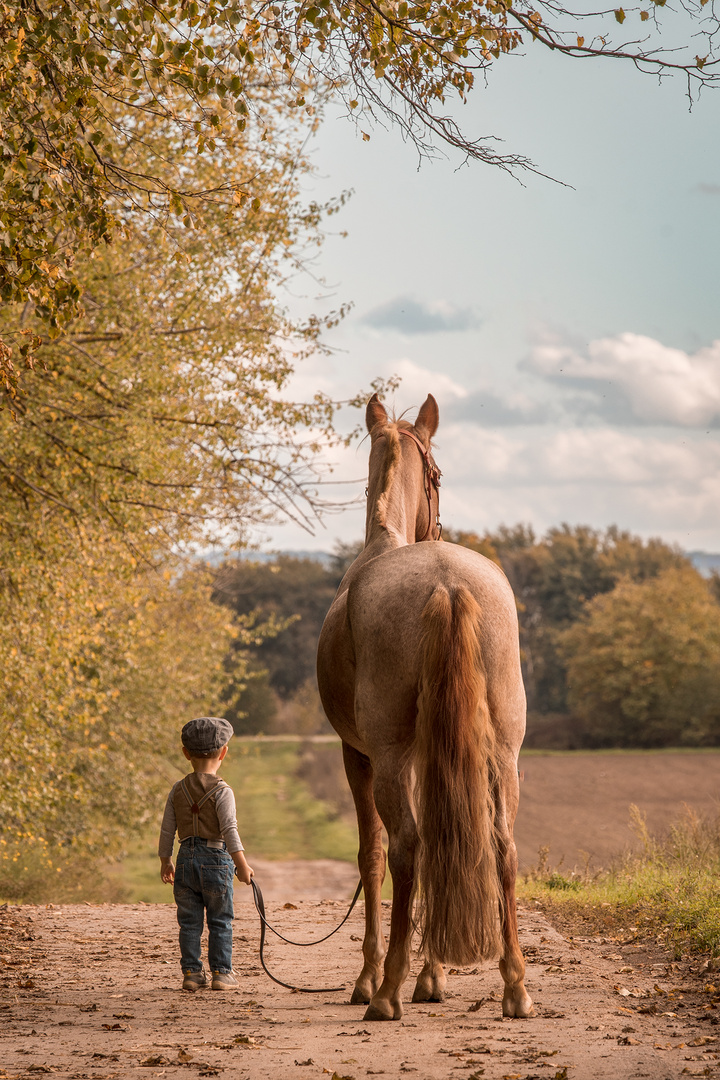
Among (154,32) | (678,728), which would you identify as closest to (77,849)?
(154,32)

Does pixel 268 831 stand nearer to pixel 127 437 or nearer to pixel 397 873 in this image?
pixel 127 437

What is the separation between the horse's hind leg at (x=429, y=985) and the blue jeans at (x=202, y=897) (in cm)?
113

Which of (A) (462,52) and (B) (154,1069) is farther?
(A) (462,52)

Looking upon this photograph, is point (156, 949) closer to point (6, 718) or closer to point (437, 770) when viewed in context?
point (437, 770)

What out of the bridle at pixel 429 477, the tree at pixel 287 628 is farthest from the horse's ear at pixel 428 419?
the tree at pixel 287 628

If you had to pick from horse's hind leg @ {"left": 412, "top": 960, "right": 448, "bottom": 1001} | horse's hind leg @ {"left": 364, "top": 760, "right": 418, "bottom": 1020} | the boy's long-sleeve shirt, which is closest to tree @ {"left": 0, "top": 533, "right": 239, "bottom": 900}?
the boy's long-sleeve shirt

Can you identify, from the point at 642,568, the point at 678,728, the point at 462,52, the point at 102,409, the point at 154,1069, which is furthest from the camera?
the point at 642,568

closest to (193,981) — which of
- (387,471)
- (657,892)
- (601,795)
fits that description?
(387,471)

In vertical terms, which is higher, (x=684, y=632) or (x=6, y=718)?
(x=684, y=632)

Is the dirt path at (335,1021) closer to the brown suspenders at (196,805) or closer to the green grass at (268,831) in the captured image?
the brown suspenders at (196,805)

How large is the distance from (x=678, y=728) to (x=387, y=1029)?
150ft

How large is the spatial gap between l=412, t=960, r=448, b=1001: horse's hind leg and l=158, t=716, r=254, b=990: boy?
1122mm

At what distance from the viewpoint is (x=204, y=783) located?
228 inches

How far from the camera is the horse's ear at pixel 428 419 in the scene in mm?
6285
